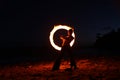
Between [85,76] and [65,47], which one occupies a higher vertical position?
[65,47]

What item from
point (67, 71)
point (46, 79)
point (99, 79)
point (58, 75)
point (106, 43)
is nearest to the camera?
point (99, 79)

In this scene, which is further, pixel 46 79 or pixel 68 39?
pixel 68 39

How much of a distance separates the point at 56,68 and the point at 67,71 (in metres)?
1.07

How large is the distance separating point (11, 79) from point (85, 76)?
9.96 feet

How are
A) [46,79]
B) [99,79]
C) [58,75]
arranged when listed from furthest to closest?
[58,75] < [46,79] < [99,79]

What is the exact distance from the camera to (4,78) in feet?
40.8

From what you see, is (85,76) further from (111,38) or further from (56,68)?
(111,38)

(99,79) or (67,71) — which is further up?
(67,71)

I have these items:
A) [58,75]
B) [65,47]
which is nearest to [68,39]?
[65,47]

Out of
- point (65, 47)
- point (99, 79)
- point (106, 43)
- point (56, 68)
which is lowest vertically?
point (99, 79)

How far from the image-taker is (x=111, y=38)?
1620 inches

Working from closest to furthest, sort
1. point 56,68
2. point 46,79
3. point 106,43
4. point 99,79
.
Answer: point 99,79 < point 46,79 < point 56,68 < point 106,43

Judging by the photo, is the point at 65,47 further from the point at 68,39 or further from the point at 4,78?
the point at 4,78

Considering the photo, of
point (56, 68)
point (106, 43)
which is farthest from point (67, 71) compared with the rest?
point (106, 43)
